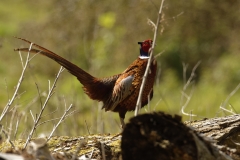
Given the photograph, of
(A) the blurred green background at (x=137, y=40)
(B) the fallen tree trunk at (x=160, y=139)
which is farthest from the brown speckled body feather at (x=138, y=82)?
(A) the blurred green background at (x=137, y=40)

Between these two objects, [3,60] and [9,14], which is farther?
[9,14]

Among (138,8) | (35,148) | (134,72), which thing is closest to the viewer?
(35,148)

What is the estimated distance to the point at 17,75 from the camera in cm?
1297

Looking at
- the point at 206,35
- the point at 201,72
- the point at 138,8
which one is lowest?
the point at 201,72

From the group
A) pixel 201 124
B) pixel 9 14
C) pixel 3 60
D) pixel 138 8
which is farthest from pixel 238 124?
pixel 9 14

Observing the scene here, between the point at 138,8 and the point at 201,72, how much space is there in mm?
2014

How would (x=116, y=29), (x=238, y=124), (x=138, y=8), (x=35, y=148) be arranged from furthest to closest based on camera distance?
(x=116, y=29) → (x=138, y=8) → (x=238, y=124) → (x=35, y=148)

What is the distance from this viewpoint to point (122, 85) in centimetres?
483

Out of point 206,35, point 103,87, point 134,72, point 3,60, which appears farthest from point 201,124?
point 3,60

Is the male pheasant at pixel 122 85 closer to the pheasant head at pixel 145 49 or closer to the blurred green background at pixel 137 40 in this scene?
the pheasant head at pixel 145 49

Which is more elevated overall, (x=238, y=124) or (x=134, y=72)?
(x=134, y=72)

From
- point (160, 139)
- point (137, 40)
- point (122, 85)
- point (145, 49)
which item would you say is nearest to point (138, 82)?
point (122, 85)

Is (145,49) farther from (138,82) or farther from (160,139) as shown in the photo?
(160,139)

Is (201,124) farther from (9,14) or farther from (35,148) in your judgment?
(9,14)
